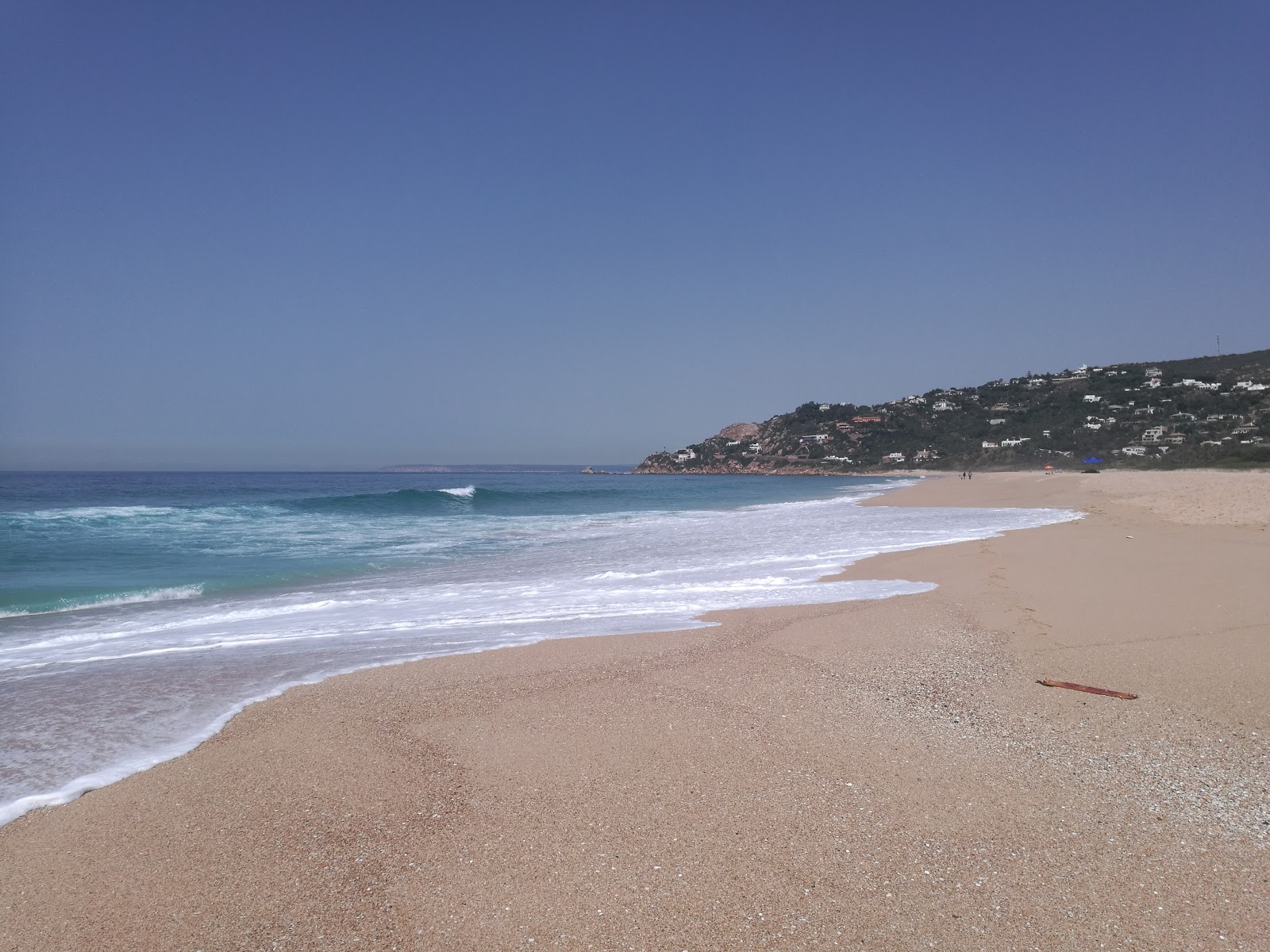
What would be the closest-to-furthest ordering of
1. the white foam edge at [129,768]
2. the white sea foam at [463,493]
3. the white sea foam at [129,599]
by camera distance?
the white foam edge at [129,768] < the white sea foam at [129,599] < the white sea foam at [463,493]

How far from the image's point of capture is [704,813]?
3047mm

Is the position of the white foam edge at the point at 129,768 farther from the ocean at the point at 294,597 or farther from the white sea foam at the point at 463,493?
the white sea foam at the point at 463,493

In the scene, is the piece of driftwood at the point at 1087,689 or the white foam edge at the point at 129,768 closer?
the white foam edge at the point at 129,768

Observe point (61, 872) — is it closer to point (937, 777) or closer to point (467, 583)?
point (937, 777)

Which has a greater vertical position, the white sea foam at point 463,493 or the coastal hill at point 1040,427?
the coastal hill at point 1040,427

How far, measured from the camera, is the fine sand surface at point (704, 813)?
7.75 ft

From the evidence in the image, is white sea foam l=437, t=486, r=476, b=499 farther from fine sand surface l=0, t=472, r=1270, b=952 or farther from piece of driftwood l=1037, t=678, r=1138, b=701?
piece of driftwood l=1037, t=678, r=1138, b=701

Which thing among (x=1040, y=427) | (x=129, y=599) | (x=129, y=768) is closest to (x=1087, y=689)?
(x=129, y=768)

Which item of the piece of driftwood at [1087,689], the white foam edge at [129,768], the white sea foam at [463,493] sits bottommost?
the white sea foam at [463,493]

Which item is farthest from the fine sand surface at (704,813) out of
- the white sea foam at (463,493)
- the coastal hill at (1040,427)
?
A: the coastal hill at (1040,427)

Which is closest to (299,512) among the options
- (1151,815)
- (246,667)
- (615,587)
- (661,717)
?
(615,587)

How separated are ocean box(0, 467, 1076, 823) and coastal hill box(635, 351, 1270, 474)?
48.6m

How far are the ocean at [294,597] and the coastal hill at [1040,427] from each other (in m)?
48.6

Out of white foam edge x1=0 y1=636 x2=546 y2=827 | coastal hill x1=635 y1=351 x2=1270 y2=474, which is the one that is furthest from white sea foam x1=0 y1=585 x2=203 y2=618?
coastal hill x1=635 y1=351 x2=1270 y2=474
